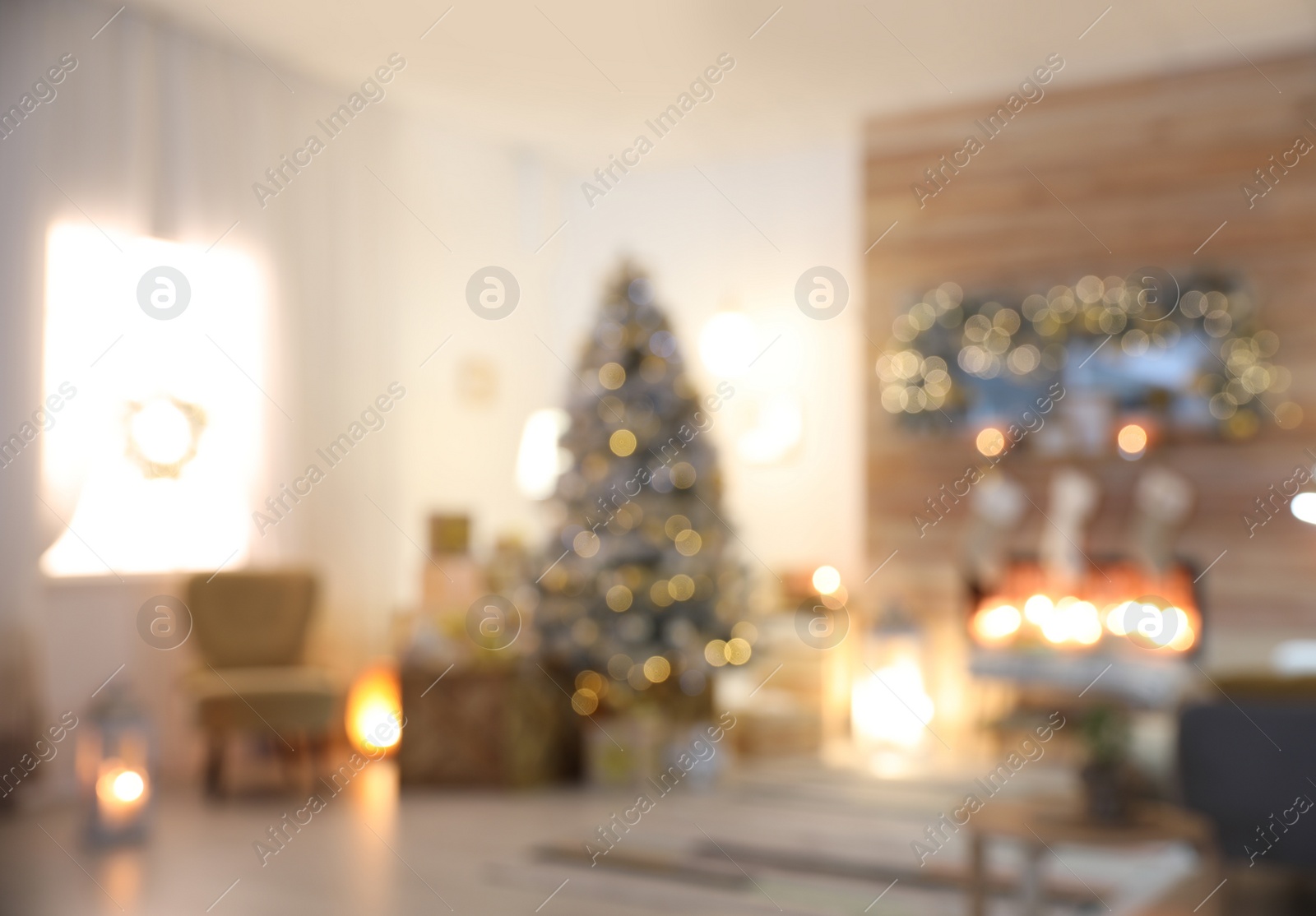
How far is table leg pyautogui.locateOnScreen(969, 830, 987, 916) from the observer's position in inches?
146

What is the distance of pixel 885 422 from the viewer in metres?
7.66

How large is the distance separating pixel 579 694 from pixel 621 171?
162 inches

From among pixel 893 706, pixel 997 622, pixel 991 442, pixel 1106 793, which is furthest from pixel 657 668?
pixel 1106 793

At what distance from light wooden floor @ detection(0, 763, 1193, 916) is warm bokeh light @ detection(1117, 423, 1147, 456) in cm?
226

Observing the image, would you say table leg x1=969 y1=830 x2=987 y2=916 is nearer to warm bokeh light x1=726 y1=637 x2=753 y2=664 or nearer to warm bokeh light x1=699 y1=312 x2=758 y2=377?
warm bokeh light x1=726 y1=637 x2=753 y2=664

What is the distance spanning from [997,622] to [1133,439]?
1315mm

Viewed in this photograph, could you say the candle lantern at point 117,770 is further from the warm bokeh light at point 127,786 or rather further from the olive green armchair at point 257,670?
the olive green armchair at point 257,670

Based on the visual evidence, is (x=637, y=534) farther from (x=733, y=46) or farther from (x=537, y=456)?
(x=733, y=46)

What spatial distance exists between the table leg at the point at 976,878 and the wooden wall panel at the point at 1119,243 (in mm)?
3536

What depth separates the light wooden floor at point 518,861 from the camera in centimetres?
411

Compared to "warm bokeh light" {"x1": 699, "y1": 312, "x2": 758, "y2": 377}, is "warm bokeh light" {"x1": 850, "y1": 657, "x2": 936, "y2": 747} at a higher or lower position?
lower

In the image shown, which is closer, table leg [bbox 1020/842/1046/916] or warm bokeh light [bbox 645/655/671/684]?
table leg [bbox 1020/842/1046/916]

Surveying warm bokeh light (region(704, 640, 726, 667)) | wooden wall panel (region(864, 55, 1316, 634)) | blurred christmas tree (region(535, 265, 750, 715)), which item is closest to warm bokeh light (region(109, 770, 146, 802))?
blurred christmas tree (region(535, 265, 750, 715))

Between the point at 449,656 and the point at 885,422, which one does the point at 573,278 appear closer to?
the point at 885,422
